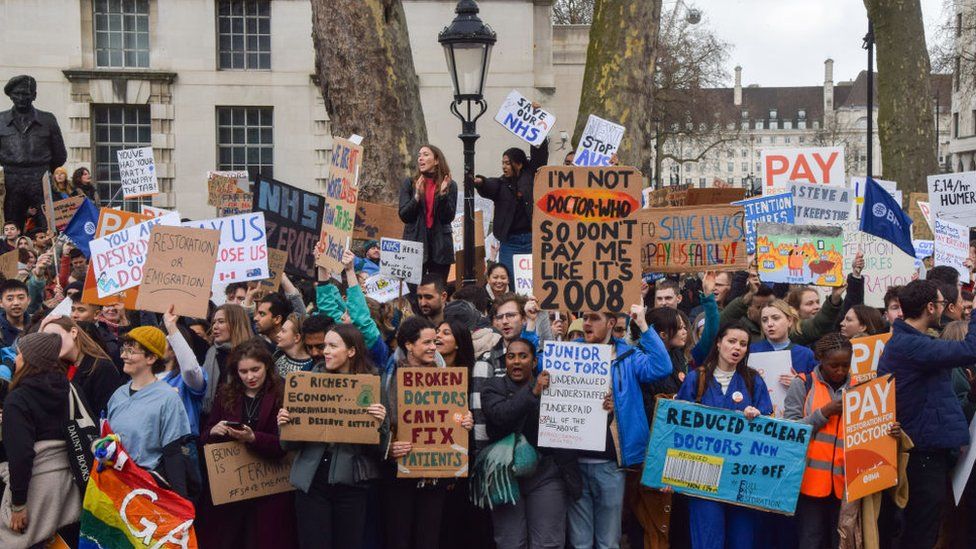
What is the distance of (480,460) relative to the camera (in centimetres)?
772

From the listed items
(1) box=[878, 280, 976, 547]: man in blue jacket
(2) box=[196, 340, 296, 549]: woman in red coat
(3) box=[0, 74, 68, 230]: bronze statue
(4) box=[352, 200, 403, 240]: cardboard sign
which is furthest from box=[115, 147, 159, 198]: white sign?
(1) box=[878, 280, 976, 547]: man in blue jacket

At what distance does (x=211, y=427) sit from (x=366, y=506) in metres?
1.02

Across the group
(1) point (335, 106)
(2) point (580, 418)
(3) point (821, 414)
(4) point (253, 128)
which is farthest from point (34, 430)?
(4) point (253, 128)

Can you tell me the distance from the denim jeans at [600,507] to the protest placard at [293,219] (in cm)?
295

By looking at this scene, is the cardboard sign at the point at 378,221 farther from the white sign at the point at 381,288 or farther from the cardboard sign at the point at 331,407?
the cardboard sign at the point at 331,407

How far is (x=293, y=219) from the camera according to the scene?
9773mm

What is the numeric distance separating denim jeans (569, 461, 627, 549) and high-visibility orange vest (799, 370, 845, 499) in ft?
3.52

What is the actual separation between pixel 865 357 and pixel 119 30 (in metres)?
23.1

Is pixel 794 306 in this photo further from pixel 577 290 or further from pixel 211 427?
pixel 211 427

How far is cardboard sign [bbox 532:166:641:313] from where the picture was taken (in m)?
7.89

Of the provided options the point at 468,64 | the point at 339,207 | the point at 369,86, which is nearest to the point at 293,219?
the point at 339,207

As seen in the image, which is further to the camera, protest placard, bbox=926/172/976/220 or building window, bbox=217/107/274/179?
building window, bbox=217/107/274/179

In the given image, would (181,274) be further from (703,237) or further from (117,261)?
(703,237)

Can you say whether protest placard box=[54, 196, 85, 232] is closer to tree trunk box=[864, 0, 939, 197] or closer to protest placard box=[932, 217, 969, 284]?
protest placard box=[932, 217, 969, 284]
